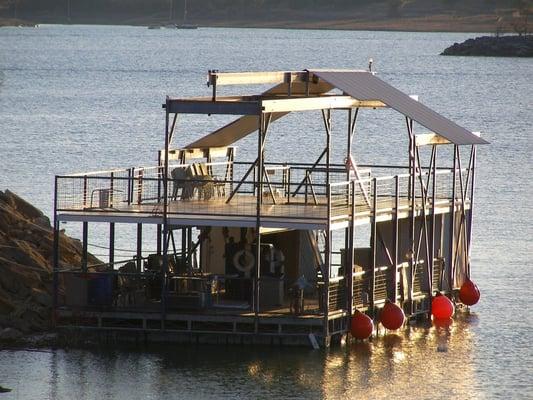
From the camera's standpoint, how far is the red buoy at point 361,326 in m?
32.2

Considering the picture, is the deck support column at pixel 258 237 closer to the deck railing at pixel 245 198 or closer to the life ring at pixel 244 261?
the deck railing at pixel 245 198

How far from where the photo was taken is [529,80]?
5866 inches

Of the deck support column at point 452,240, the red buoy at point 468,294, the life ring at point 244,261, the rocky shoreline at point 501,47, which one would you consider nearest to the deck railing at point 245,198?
the deck support column at point 452,240

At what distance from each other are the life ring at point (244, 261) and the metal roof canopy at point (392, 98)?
10.6ft

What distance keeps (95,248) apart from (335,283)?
494 inches

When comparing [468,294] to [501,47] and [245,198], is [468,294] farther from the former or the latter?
[501,47]

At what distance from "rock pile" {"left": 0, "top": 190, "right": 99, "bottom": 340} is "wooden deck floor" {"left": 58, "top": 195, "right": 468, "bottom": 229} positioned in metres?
1.53

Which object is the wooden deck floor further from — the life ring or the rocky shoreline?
the rocky shoreline

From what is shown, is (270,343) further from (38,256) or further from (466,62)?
(466,62)

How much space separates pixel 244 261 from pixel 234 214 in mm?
857

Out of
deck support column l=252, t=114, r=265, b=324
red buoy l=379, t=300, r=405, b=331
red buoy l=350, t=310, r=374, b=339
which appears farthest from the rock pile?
red buoy l=379, t=300, r=405, b=331

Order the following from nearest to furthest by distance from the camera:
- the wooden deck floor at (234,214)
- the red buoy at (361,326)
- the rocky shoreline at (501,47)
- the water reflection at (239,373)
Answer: the water reflection at (239,373) < the wooden deck floor at (234,214) < the red buoy at (361,326) < the rocky shoreline at (501,47)

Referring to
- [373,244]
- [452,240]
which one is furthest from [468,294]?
[373,244]

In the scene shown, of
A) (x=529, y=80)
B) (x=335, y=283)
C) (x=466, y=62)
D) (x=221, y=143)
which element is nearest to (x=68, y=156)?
(x=221, y=143)
